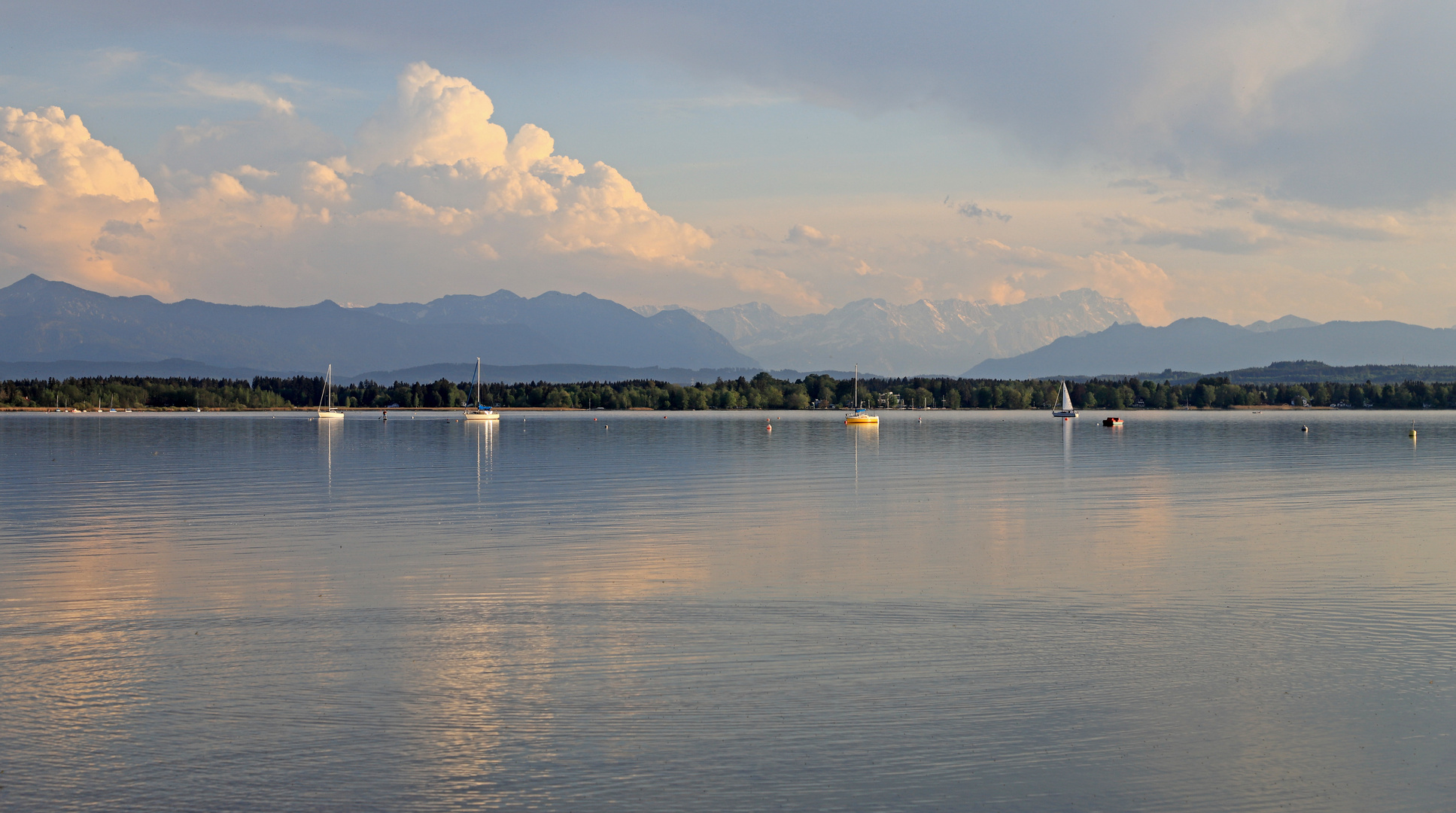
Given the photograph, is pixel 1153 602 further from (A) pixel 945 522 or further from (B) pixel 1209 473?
(B) pixel 1209 473

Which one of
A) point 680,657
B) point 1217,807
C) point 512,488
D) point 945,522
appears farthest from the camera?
point 512,488

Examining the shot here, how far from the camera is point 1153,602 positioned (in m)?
25.3

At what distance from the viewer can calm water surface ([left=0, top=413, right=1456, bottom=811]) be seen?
14133mm

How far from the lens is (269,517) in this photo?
140 ft

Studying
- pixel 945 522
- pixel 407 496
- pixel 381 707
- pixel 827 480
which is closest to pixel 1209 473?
pixel 827 480

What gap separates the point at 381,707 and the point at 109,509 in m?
34.2

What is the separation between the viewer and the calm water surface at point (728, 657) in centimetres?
1413

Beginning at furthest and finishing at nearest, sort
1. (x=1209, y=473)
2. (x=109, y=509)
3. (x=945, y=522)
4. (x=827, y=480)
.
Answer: (x=1209, y=473)
(x=827, y=480)
(x=109, y=509)
(x=945, y=522)

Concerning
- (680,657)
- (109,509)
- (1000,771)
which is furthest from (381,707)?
(109,509)

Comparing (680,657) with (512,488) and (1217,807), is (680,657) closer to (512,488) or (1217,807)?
(1217,807)

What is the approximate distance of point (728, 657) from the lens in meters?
20.0

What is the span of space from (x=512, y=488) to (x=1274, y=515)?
33.7m

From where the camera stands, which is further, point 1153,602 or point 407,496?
point 407,496

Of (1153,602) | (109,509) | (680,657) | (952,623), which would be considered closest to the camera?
(680,657)
